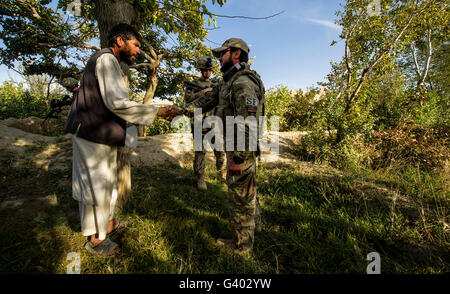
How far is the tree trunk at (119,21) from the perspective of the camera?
2684 millimetres

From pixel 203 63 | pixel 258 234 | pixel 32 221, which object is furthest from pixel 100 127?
pixel 203 63

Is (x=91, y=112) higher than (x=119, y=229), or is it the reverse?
(x=91, y=112)

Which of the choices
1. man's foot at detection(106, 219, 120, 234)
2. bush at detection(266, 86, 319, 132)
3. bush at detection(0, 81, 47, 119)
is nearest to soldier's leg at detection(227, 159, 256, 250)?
man's foot at detection(106, 219, 120, 234)

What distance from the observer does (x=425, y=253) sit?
1.93 m

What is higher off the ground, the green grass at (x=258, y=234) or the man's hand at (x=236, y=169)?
the man's hand at (x=236, y=169)

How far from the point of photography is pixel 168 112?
7.66 feet

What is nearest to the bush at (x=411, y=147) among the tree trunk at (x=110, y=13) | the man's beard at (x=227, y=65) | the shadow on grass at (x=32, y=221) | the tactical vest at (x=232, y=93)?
the tactical vest at (x=232, y=93)

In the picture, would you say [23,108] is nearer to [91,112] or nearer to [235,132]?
[91,112]

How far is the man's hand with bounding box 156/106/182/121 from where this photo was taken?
225 cm

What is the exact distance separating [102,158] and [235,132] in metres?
1.38

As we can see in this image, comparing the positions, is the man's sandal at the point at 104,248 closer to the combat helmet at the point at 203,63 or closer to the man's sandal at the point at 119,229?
the man's sandal at the point at 119,229

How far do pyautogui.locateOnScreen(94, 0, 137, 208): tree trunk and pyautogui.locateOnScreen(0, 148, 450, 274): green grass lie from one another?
252 millimetres

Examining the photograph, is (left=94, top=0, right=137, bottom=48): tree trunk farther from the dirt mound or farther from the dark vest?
the dirt mound
